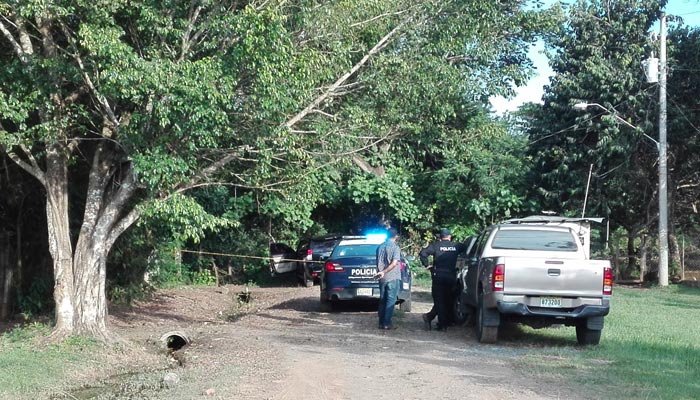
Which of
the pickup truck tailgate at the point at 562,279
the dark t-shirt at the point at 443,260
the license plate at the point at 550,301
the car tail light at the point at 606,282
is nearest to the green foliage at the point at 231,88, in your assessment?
the dark t-shirt at the point at 443,260

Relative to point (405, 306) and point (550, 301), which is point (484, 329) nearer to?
point (550, 301)

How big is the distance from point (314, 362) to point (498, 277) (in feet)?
9.89

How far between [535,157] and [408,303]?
14083 millimetres

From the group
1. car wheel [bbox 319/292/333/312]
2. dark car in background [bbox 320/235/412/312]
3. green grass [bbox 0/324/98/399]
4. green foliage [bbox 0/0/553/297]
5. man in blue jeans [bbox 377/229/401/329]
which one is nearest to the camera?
green grass [bbox 0/324/98/399]

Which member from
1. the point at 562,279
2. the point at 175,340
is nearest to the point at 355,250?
the point at 175,340

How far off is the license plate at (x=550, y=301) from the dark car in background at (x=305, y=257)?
39.9 ft

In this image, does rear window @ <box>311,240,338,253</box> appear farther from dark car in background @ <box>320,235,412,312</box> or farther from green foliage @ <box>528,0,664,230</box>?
green foliage @ <box>528,0,664,230</box>

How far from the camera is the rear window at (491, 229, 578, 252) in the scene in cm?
1303

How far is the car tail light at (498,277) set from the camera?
11906 millimetres

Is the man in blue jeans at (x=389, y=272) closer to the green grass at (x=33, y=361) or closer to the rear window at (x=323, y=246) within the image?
the green grass at (x=33, y=361)

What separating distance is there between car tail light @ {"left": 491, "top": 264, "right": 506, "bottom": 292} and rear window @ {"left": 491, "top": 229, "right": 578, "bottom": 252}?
1345mm

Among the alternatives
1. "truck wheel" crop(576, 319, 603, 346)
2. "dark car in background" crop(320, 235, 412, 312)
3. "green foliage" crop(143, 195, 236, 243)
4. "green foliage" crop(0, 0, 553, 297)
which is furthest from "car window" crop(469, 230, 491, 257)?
"green foliage" crop(143, 195, 236, 243)

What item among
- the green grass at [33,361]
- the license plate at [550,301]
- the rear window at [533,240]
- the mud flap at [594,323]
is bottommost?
the green grass at [33,361]

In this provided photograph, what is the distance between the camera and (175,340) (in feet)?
46.0
